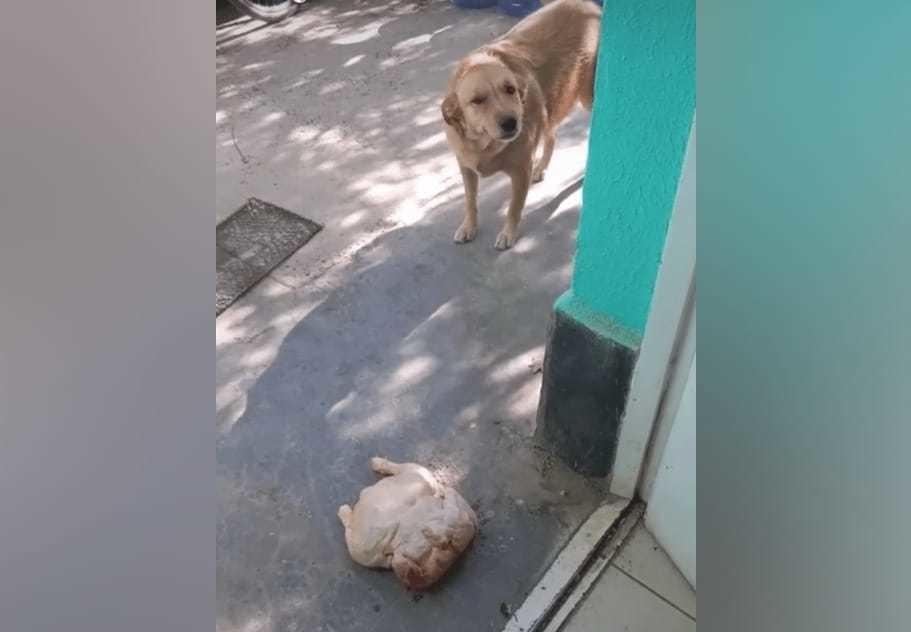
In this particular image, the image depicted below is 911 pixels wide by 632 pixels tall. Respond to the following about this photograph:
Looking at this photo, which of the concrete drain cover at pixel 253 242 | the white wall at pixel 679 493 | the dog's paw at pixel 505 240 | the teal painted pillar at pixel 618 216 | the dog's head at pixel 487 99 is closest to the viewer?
the teal painted pillar at pixel 618 216

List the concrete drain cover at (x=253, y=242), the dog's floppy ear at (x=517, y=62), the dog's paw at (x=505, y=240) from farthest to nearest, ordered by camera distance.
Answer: the dog's paw at (x=505, y=240)
the concrete drain cover at (x=253, y=242)
the dog's floppy ear at (x=517, y=62)

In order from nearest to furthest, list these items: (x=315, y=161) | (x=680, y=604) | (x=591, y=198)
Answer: (x=591, y=198), (x=680, y=604), (x=315, y=161)

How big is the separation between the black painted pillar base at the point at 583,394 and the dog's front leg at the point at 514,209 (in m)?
1.04

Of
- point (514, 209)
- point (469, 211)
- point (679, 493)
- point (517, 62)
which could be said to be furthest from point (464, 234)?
point (679, 493)

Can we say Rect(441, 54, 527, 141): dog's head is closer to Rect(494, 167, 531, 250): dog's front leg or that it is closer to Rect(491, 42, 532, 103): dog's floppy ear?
Answer: Rect(491, 42, 532, 103): dog's floppy ear

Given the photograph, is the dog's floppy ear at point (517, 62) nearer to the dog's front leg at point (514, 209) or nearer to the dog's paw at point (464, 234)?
the dog's front leg at point (514, 209)

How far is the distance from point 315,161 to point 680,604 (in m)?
2.56

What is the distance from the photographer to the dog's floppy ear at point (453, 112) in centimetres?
283

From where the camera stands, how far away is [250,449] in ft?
7.89

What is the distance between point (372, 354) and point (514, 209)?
Answer: 857 mm

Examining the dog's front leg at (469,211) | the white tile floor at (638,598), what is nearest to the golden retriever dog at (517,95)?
the dog's front leg at (469,211)
